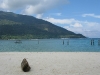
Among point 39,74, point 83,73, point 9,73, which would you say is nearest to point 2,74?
point 9,73

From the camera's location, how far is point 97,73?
15.3 metres

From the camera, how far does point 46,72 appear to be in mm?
15711

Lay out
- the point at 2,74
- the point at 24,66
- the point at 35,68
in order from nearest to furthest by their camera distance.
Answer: the point at 2,74
the point at 24,66
the point at 35,68

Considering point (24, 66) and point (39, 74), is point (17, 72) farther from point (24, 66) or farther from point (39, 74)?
point (39, 74)

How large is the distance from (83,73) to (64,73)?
1560 mm

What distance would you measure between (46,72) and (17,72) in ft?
7.99

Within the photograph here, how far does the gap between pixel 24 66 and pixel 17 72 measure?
77 centimetres

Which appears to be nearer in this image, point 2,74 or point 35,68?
point 2,74

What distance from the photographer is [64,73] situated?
15391 millimetres

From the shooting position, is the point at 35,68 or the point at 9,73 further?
the point at 35,68

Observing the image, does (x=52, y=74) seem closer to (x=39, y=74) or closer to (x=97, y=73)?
(x=39, y=74)

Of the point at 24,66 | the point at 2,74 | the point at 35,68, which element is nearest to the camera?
the point at 2,74

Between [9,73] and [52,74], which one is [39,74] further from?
[9,73]

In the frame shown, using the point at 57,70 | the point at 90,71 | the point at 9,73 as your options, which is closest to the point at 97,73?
the point at 90,71
